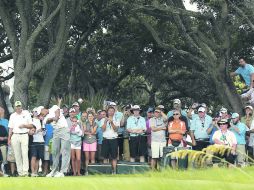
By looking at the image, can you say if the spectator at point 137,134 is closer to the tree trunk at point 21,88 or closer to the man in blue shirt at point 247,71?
the man in blue shirt at point 247,71

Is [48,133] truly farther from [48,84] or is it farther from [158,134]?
[48,84]

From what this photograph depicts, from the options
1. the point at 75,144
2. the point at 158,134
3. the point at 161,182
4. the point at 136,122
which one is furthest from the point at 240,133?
the point at 161,182

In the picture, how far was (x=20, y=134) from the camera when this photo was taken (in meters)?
20.2

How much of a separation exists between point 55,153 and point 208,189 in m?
15.5

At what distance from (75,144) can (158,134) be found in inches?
98.6

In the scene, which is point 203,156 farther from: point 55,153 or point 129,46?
point 129,46

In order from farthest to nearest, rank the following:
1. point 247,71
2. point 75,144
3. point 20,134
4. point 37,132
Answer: point 247,71 < point 75,144 < point 37,132 < point 20,134

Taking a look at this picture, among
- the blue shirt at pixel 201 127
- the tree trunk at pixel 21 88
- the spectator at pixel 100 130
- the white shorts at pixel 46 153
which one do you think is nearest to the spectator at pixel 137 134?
the spectator at pixel 100 130

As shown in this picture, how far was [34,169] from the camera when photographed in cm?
2084

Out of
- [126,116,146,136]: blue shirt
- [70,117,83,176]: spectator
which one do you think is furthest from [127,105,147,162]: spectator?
[70,117,83,176]: spectator

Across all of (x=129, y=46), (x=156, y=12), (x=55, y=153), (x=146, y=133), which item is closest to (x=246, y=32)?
(x=129, y=46)

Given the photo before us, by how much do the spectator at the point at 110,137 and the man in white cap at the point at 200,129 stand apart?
2.39m

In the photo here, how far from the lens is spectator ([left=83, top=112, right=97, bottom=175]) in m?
21.3

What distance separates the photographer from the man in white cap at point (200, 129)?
67.4ft
